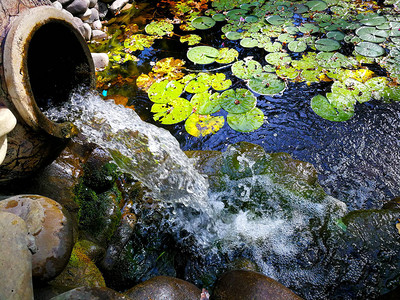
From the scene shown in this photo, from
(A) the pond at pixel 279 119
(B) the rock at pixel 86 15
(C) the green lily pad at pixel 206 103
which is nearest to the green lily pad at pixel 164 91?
(A) the pond at pixel 279 119

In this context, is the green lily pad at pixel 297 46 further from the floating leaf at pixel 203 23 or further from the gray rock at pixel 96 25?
the gray rock at pixel 96 25

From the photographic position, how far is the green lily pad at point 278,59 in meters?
3.78

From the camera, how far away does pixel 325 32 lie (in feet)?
14.0

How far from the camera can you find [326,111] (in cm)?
318

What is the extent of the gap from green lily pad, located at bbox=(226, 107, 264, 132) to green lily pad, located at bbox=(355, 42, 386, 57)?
1.84 meters

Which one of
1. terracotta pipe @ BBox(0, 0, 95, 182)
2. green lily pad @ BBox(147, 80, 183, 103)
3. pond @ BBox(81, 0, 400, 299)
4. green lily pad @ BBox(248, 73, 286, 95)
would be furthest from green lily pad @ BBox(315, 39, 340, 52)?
terracotta pipe @ BBox(0, 0, 95, 182)

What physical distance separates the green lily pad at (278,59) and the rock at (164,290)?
306 cm

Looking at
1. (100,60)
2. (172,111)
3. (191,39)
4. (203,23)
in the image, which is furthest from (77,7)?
(172,111)

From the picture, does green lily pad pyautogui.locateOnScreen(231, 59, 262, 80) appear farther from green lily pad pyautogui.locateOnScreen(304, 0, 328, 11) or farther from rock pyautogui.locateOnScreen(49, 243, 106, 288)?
rock pyautogui.locateOnScreen(49, 243, 106, 288)

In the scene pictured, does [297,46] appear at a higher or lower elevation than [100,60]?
lower

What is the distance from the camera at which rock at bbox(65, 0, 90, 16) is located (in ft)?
14.7

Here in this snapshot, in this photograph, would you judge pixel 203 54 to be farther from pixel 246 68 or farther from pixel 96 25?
pixel 96 25

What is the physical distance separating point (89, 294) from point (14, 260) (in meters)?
0.36

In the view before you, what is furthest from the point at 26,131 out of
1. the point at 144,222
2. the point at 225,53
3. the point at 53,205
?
the point at 225,53
